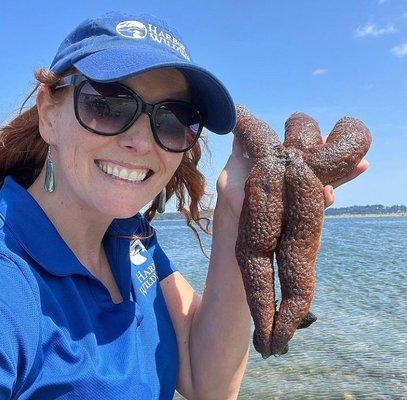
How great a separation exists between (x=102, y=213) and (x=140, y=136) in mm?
496

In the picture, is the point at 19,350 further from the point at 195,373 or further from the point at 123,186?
the point at 195,373

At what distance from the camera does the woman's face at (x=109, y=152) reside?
2.41 m

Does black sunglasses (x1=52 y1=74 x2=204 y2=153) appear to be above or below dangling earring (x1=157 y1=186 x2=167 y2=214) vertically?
above

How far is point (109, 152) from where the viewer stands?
246 centimetres

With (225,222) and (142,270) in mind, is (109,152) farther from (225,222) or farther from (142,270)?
(142,270)

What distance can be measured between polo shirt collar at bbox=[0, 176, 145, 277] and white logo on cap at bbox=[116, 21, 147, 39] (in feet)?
3.21

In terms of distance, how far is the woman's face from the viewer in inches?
95.0

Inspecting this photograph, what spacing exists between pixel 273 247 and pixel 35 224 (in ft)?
3.99

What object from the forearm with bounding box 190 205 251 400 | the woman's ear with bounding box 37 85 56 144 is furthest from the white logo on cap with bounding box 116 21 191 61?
the forearm with bounding box 190 205 251 400

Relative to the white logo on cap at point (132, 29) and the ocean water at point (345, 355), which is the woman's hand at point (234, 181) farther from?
the ocean water at point (345, 355)

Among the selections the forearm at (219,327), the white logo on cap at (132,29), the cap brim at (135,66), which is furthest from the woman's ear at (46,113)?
the forearm at (219,327)

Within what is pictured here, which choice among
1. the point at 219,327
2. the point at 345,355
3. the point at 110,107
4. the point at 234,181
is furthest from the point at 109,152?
the point at 345,355

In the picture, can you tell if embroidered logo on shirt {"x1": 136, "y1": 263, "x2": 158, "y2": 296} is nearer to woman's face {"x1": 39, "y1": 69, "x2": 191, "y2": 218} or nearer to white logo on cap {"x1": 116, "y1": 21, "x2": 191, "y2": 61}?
woman's face {"x1": 39, "y1": 69, "x2": 191, "y2": 218}

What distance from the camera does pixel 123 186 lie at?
98.6 inches
